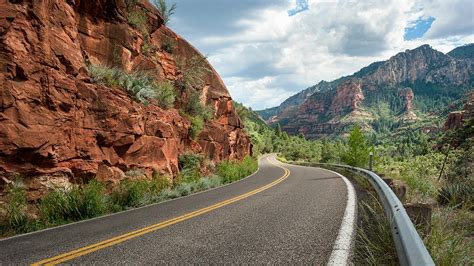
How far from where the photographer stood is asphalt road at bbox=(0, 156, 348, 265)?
4.55m

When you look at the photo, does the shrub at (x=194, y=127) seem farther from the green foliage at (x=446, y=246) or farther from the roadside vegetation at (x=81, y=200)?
the green foliage at (x=446, y=246)

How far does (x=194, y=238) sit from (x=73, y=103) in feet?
22.2

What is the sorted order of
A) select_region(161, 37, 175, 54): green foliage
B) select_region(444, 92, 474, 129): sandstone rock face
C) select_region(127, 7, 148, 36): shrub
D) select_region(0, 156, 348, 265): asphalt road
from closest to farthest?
select_region(0, 156, 348, 265): asphalt road < select_region(127, 7, 148, 36): shrub < select_region(161, 37, 175, 54): green foliage < select_region(444, 92, 474, 129): sandstone rock face

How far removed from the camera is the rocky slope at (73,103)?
28.5 feet

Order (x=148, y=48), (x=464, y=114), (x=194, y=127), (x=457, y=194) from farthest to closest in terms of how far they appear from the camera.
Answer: (x=464, y=114) < (x=194, y=127) < (x=148, y=48) < (x=457, y=194)

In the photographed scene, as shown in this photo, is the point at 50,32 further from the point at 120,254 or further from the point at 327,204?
the point at 327,204

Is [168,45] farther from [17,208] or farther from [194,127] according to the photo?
[17,208]

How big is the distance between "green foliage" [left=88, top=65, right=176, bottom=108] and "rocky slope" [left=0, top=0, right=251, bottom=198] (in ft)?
1.35

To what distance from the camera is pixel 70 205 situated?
839 centimetres

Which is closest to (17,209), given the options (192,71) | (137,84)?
(137,84)

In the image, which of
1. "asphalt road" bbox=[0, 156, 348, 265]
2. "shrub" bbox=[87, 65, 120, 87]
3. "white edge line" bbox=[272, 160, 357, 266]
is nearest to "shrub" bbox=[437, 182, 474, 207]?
"white edge line" bbox=[272, 160, 357, 266]

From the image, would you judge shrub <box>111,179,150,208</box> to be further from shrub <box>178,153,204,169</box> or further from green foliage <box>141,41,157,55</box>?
green foliage <box>141,41,157,55</box>

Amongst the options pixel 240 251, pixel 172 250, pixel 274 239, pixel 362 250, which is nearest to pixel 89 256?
pixel 172 250

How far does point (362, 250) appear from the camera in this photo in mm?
4629
